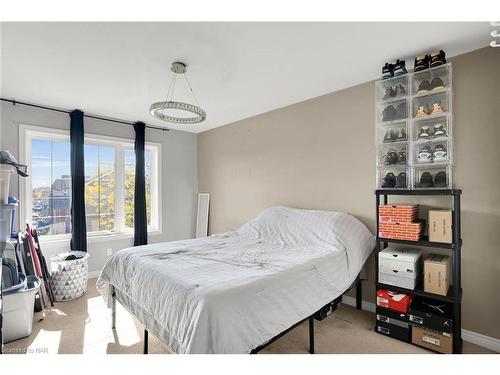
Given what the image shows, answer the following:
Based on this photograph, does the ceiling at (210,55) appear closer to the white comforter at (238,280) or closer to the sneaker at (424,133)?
the sneaker at (424,133)

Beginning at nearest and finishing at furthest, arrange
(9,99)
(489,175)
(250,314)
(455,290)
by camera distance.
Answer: (250,314), (455,290), (489,175), (9,99)

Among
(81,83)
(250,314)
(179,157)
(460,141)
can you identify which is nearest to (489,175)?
(460,141)

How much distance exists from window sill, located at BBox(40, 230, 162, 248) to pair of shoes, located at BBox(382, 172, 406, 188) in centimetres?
358

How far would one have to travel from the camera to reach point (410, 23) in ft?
5.74

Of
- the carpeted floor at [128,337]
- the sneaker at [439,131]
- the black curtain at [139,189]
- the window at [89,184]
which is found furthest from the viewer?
the black curtain at [139,189]

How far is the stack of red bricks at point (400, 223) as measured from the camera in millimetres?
2104

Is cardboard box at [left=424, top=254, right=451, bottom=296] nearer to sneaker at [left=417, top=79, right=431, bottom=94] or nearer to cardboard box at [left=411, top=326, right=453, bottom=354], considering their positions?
cardboard box at [left=411, top=326, right=453, bottom=354]

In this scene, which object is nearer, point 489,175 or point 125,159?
point 489,175

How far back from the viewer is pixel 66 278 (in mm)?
2924

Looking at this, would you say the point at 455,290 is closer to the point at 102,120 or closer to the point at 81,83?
the point at 81,83

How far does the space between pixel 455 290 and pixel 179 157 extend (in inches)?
164

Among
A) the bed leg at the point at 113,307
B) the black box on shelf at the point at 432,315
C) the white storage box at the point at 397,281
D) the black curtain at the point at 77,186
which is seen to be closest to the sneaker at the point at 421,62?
the white storage box at the point at 397,281

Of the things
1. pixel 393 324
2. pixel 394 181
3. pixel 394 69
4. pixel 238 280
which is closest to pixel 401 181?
pixel 394 181

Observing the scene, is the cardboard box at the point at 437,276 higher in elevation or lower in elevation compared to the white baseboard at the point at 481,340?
higher
